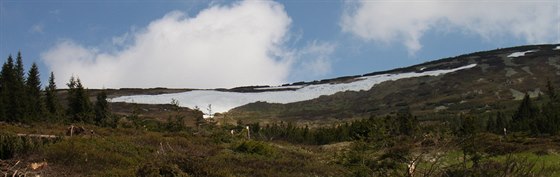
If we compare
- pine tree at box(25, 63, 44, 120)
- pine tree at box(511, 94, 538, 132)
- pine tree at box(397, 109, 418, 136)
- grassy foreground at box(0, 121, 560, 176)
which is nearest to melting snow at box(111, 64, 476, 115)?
pine tree at box(25, 63, 44, 120)

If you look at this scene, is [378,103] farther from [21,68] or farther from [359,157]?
[359,157]

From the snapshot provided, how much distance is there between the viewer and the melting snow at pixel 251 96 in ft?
279

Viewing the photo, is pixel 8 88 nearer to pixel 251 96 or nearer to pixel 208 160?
pixel 208 160

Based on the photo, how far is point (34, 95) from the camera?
4766 centimetres

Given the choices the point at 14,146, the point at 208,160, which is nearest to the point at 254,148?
the point at 208,160

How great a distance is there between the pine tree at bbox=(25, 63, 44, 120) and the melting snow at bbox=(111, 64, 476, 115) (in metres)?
28.9

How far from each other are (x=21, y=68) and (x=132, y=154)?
45.8m

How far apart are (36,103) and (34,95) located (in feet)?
11.1

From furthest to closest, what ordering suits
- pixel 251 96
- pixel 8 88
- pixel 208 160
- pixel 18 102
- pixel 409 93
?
pixel 251 96, pixel 409 93, pixel 8 88, pixel 18 102, pixel 208 160

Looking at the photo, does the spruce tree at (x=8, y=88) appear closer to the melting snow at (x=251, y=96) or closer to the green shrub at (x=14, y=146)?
the green shrub at (x=14, y=146)

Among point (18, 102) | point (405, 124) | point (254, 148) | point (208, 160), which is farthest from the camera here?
point (18, 102)

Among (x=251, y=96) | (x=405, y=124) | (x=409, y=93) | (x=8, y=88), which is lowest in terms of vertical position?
(x=405, y=124)

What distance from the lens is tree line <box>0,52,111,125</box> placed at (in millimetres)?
39500

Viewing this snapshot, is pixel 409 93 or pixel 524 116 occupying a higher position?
pixel 409 93
